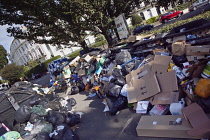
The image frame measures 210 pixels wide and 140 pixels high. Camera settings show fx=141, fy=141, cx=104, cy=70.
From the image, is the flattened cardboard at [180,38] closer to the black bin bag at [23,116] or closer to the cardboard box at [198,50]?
the cardboard box at [198,50]

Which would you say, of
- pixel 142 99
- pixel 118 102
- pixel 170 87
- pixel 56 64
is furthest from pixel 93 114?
pixel 56 64

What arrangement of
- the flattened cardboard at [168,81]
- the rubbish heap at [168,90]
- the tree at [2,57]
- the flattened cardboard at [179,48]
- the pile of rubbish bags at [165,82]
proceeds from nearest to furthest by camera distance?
the rubbish heap at [168,90], the pile of rubbish bags at [165,82], the flattened cardboard at [168,81], the flattened cardboard at [179,48], the tree at [2,57]

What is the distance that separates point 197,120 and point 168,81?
1.07 meters

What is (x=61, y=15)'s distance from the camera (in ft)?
24.9

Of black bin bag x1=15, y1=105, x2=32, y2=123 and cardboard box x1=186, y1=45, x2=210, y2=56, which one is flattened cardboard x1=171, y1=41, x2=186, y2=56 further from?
black bin bag x1=15, y1=105, x2=32, y2=123

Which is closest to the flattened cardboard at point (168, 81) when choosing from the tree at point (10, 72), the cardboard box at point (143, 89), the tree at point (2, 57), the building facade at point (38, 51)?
the cardboard box at point (143, 89)

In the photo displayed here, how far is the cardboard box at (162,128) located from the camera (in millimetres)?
2033

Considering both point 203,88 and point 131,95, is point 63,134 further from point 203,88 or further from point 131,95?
point 203,88

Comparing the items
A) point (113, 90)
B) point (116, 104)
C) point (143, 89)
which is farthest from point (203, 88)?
point (113, 90)

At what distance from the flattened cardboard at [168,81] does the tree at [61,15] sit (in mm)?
5248

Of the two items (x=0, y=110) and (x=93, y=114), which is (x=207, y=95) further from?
(x=0, y=110)

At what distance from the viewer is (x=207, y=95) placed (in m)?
2.19

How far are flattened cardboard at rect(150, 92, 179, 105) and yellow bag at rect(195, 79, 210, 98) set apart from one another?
47 centimetres

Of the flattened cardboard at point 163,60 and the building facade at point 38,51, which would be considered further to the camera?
the building facade at point 38,51
